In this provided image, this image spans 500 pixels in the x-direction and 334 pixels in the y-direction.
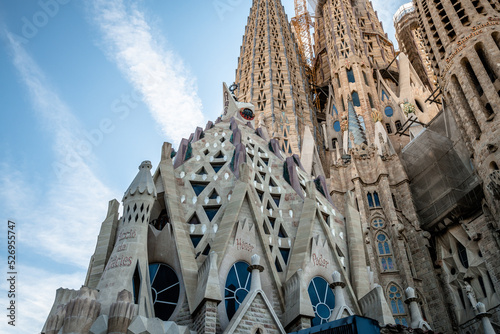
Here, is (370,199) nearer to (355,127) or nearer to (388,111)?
(355,127)

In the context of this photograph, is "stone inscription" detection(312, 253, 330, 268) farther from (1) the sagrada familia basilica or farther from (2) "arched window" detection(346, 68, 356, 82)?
(2) "arched window" detection(346, 68, 356, 82)

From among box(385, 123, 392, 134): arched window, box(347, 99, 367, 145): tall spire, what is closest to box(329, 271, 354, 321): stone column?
box(347, 99, 367, 145): tall spire

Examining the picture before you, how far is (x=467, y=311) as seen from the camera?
65.1 ft

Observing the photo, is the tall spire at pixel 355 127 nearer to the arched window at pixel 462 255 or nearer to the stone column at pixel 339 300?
the arched window at pixel 462 255

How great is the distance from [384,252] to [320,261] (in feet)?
23.7

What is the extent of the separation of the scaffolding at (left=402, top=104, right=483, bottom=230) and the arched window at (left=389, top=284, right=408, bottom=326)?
4.69 metres

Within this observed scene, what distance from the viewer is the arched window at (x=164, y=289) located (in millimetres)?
13500

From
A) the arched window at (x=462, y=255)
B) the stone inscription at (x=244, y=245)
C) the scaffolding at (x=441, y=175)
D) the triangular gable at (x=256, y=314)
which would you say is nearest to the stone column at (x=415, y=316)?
the triangular gable at (x=256, y=314)

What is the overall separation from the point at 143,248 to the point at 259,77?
22.0 m

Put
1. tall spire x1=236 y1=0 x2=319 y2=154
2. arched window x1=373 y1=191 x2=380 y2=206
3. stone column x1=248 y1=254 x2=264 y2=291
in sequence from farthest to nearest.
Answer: tall spire x1=236 y1=0 x2=319 y2=154 < arched window x1=373 y1=191 x2=380 y2=206 < stone column x1=248 y1=254 x2=264 y2=291

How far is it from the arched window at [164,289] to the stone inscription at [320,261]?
4.67 meters

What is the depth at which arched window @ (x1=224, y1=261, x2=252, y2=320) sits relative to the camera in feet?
44.3

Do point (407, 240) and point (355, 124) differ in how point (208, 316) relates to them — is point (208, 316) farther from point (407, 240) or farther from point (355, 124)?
point (355, 124)

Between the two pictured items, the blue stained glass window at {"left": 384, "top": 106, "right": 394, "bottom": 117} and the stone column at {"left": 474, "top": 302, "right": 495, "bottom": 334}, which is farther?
the blue stained glass window at {"left": 384, "top": 106, "right": 394, "bottom": 117}
